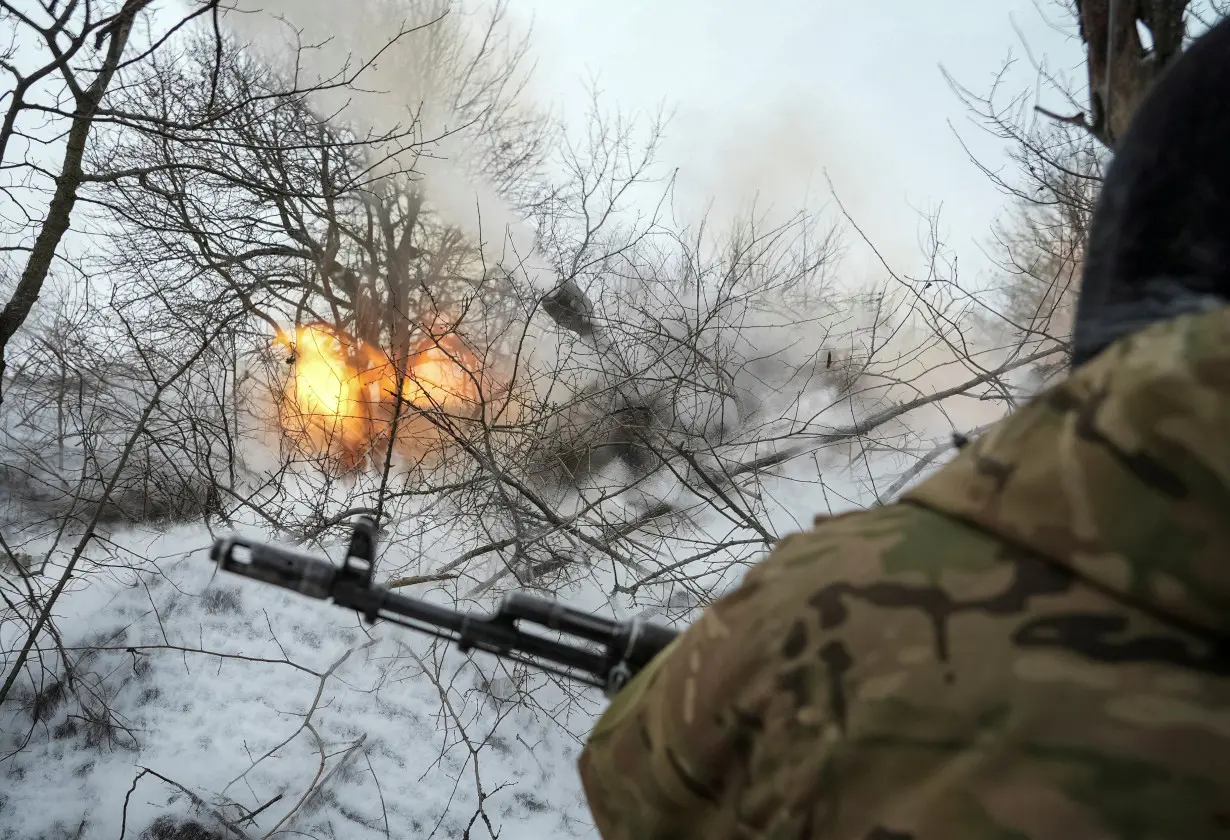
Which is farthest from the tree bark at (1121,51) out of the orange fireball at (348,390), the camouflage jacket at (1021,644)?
the orange fireball at (348,390)

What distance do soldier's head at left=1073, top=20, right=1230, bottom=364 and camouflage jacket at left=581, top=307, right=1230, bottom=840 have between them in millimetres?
300

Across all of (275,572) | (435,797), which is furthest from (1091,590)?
(435,797)

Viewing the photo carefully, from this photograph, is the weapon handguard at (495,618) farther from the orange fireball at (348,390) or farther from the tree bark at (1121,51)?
the tree bark at (1121,51)

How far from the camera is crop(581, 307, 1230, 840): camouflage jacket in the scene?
49cm

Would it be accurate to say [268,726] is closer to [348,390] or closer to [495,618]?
[348,390]

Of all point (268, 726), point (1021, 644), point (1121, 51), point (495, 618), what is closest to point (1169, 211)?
point (1021, 644)

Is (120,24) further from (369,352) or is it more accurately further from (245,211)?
(245,211)

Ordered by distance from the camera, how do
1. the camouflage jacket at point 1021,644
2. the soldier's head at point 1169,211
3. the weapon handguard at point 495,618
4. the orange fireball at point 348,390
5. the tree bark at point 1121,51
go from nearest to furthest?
the camouflage jacket at point 1021,644
the soldier's head at point 1169,211
the weapon handguard at point 495,618
the tree bark at point 1121,51
the orange fireball at point 348,390

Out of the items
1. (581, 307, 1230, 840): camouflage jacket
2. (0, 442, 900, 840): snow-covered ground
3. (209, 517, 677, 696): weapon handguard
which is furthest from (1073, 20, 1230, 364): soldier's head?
(0, 442, 900, 840): snow-covered ground

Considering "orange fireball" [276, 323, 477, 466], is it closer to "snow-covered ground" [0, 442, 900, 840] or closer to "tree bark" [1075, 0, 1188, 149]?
"snow-covered ground" [0, 442, 900, 840]

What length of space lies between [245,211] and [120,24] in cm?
529

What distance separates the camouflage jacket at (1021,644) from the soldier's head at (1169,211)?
30cm

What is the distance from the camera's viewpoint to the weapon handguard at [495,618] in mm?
1217

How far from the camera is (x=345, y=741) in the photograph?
170 inches
